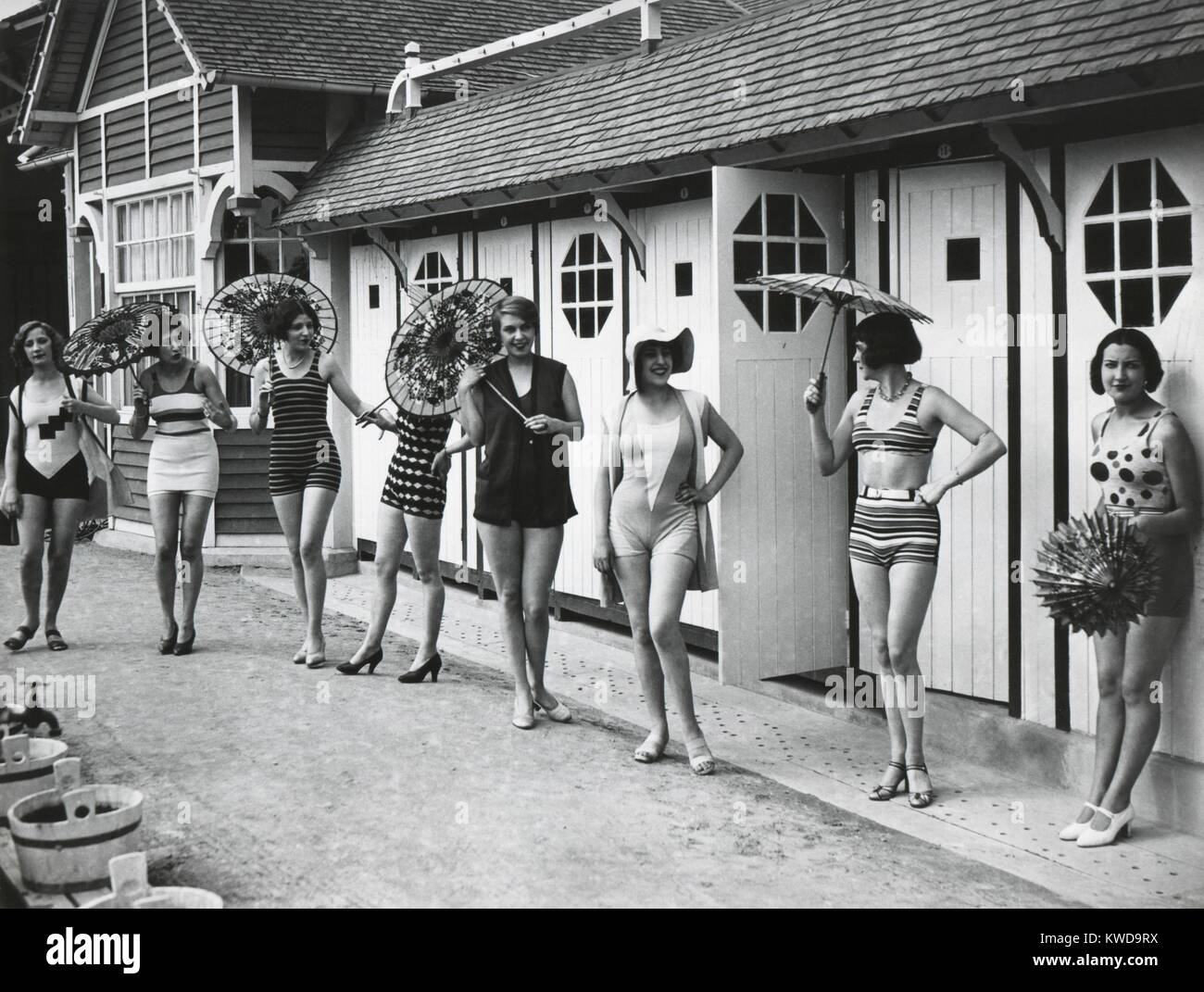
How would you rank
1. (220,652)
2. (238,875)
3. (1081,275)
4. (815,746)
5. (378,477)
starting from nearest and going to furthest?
1. (238,875)
2. (1081,275)
3. (815,746)
4. (220,652)
5. (378,477)

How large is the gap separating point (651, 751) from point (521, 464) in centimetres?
151

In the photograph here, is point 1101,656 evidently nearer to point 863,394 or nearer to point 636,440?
point 863,394

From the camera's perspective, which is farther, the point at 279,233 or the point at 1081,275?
the point at 279,233

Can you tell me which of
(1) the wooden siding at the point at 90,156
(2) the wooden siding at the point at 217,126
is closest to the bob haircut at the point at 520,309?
(2) the wooden siding at the point at 217,126

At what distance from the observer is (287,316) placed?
8828mm

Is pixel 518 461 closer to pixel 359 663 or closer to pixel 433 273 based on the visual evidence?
pixel 359 663

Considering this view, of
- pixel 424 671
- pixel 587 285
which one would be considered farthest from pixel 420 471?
pixel 587 285

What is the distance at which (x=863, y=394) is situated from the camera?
6543mm

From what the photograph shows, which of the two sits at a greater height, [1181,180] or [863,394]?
[1181,180]

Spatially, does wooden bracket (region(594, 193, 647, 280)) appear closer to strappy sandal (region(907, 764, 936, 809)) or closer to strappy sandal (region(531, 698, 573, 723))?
strappy sandal (region(531, 698, 573, 723))

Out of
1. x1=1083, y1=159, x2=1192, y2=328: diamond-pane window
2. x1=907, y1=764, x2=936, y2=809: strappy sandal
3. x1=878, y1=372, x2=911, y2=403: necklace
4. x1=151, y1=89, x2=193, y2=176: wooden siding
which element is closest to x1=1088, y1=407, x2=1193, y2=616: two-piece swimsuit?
x1=1083, y1=159, x2=1192, y2=328: diamond-pane window

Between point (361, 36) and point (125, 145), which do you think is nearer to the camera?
point (361, 36)

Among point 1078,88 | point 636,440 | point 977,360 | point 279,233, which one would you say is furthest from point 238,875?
point 279,233

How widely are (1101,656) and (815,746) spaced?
72.9 inches
